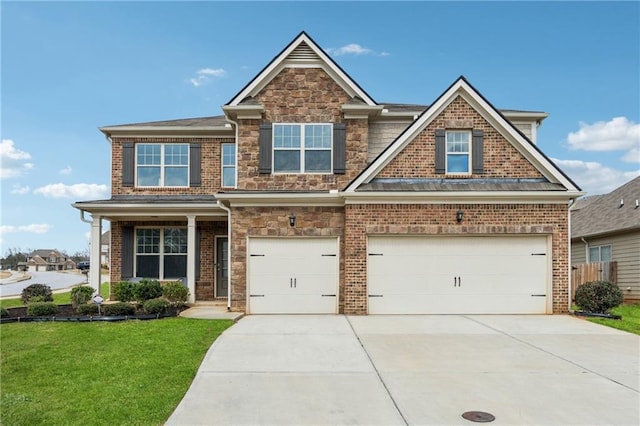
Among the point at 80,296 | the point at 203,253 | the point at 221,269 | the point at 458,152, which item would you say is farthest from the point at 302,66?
the point at 80,296

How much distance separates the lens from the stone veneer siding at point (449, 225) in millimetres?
13219

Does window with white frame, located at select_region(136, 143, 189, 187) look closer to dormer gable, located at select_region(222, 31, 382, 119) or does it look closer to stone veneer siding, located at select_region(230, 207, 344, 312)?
dormer gable, located at select_region(222, 31, 382, 119)

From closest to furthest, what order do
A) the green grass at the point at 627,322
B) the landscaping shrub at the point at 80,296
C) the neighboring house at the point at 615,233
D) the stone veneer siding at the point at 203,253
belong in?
the green grass at the point at 627,322, the landscaping shrub at the point at 80,296, the stone veneer siding at the point at 203,253, the neighboring house at the point at 615,233

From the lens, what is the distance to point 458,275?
13.4m

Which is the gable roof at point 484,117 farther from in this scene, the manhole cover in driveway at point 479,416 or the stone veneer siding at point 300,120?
the manhole cover in driveway at point 479,416

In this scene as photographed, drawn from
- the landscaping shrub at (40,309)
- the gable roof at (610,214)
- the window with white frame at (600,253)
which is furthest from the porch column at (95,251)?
the window with white frame at (600,253)

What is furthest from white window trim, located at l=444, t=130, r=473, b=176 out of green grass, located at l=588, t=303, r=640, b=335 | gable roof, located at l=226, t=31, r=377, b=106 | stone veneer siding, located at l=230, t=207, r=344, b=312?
green grass, located at l=588, t=303, r=640, b=335

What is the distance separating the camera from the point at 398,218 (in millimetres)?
13289

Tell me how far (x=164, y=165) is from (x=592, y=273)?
1659 centimetres

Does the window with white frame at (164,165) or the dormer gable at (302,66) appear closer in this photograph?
the dormer gable at (302,66)

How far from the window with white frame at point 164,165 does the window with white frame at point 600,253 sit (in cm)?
1767

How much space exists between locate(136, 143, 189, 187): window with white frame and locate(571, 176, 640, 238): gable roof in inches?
587

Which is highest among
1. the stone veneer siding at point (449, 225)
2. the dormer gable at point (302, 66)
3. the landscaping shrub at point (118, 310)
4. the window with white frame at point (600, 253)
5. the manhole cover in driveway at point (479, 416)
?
the dormer gable at point (302, 66)

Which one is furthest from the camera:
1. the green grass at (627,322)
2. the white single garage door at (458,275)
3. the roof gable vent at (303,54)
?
the roof gable vent at (303,54)
